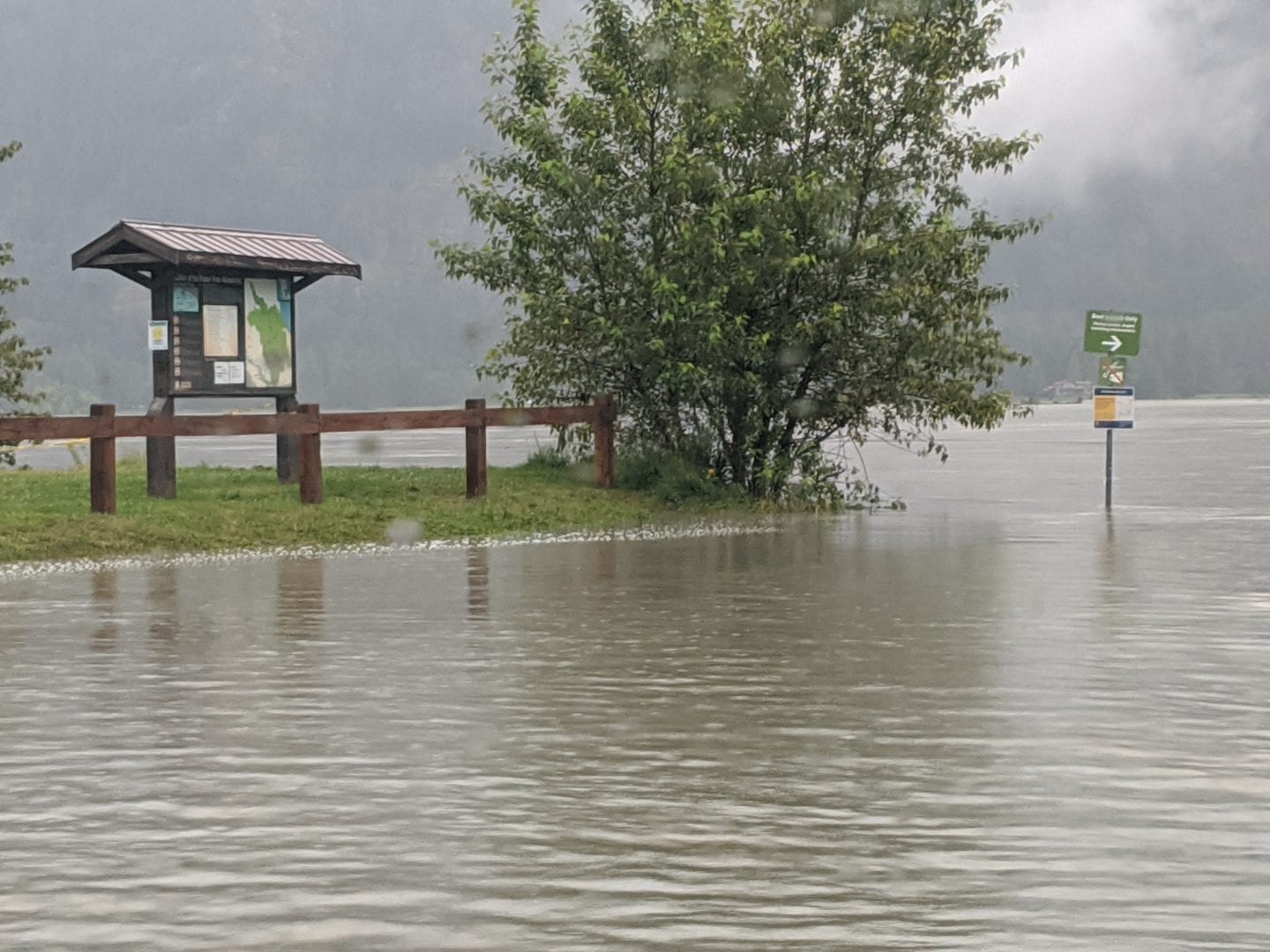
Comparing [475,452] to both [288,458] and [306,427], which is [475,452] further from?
[288,458]

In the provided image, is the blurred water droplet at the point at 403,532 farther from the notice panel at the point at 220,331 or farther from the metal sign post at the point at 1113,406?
the metal sign post at the point at 1113,406

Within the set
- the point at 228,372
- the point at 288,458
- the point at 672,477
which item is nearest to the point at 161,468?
the point at 228,372

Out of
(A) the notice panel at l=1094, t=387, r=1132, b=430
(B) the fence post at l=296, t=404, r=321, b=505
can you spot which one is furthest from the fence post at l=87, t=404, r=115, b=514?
(A) the notice panel at l=1094, t=387, r=1132, b=430

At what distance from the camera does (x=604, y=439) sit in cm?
2700

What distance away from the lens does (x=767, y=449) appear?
27.7m

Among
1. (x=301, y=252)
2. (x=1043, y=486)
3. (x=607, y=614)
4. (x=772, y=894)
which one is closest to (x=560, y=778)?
(x=772, y=894)

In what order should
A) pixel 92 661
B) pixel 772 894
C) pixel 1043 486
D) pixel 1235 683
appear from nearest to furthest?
pixel 772 894 → pixel 1235 683 → pixel 92 661 → pixel 1043 486

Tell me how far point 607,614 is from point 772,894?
8.32 meters

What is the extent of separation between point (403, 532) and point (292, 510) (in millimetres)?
1258

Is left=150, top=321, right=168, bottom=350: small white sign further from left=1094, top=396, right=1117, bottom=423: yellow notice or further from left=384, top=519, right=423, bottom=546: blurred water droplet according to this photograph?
left=1094, top=396, right=1117, bottom=423: yellow notice

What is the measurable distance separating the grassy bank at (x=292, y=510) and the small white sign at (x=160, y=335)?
182cm

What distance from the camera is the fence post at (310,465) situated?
2261 centimetres

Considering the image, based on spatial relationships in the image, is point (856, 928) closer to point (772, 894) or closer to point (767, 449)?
point (772, 894)

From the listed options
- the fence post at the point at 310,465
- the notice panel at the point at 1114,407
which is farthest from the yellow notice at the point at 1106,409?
the fence post at the point at 310,465
